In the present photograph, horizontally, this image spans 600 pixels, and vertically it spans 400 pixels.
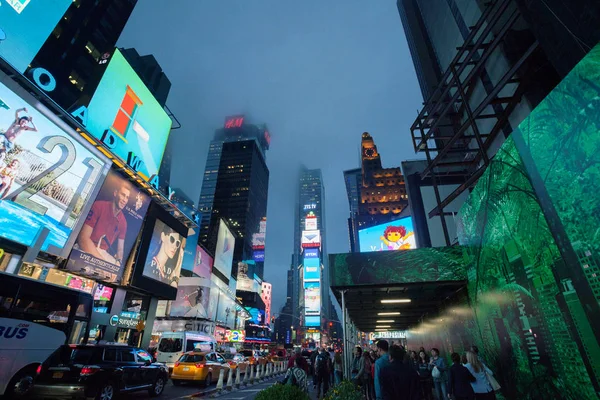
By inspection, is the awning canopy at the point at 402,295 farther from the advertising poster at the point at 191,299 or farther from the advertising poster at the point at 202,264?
the advertising poster at the point at 202,264

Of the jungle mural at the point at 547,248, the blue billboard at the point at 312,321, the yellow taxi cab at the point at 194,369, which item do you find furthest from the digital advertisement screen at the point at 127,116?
the blue billboard at the point at 312,321

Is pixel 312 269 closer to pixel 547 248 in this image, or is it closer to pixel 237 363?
pixel 237 363

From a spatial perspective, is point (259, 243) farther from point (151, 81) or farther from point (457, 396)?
point (457, 396)

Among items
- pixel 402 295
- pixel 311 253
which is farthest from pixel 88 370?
pixel 311 253

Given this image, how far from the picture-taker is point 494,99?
13.1 meters

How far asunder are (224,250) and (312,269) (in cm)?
5279

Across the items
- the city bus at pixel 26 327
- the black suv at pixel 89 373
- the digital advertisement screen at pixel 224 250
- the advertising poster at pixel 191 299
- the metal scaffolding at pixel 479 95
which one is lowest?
the black suv at pixel 89 373

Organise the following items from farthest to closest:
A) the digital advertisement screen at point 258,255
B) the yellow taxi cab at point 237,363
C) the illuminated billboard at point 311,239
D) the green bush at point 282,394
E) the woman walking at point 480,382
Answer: the digital advertisement screen at point 258,255 < the illuminated billboard at point 311,239 < the yellow taxi cab at point 237,363 < the woman walking at point 480,382 < the green bush at point 282,394

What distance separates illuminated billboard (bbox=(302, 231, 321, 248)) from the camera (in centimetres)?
10899

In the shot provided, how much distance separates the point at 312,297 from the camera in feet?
362

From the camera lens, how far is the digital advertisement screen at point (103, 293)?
80.3 feet

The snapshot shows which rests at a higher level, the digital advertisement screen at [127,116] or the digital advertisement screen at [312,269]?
the digital advertisement screen at [312,269]

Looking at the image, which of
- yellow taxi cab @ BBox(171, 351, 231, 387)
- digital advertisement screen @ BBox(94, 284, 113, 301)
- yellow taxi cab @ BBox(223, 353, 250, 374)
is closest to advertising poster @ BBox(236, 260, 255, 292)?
digital advertisement screen @ BBox(94, 284, 113, 301)

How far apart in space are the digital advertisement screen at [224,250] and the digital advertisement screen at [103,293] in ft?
110
